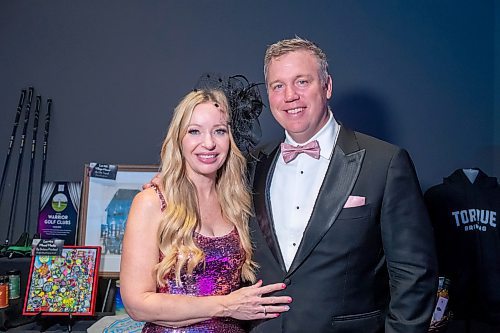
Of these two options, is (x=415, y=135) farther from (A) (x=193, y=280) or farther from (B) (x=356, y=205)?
(A) (x=193, y=280)

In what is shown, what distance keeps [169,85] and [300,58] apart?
148cm

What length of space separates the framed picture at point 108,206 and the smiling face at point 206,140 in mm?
1181

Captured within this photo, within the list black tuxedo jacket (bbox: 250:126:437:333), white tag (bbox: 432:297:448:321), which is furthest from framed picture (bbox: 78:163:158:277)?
white tag (bbox: 432:297:448:321)

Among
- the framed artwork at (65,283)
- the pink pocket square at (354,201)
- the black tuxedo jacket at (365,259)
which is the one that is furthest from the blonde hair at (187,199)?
the framed artwork at (65,283)

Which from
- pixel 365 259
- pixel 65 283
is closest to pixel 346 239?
pixel 365 259

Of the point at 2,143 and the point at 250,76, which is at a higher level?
the point at 250,76

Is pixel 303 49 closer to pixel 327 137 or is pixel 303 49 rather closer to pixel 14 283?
pixel 327 137

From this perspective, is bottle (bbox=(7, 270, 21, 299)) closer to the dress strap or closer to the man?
the dress strap

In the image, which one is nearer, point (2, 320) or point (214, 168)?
point (214, 168)

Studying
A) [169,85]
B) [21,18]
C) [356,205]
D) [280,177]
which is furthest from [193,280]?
[21,18]

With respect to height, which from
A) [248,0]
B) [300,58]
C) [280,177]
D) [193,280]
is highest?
[248,0]

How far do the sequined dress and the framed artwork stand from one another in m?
0.97

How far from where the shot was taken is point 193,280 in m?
1.76

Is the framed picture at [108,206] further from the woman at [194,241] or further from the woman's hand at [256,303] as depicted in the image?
the woman's hand at [256,303]
